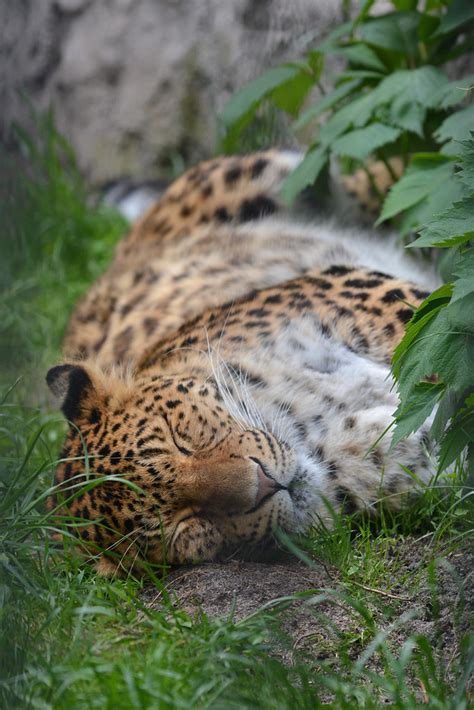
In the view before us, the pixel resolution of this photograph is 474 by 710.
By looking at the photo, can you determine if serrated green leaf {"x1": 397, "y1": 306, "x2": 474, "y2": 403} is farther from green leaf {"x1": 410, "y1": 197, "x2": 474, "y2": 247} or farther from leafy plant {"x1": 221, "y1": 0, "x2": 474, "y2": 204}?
leafy plant {"x1": 221, "y1": 0, "x2": 474, "y2": 204}

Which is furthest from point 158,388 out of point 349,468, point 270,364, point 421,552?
point 421,552

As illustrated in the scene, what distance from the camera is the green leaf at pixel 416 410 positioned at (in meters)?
3.30

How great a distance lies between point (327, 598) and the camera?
11.9ft

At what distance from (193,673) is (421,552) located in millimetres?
1234

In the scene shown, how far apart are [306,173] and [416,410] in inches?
97.0

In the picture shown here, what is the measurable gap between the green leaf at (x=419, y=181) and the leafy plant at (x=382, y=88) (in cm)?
7

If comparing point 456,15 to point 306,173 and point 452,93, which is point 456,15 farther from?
point 306,173

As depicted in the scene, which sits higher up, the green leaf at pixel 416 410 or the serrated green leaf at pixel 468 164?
the serrated green leaf at pixel 468 164

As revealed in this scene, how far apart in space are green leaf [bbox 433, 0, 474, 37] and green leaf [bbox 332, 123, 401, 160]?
1.98ft

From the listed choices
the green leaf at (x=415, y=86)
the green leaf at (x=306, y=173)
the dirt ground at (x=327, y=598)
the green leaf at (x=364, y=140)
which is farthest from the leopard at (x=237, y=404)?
the green leaf at (x=415, y=86)

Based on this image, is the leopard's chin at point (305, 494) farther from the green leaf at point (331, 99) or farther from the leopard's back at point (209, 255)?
the green leaf at point (331, 99)

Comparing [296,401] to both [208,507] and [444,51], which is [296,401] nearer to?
[208,507]

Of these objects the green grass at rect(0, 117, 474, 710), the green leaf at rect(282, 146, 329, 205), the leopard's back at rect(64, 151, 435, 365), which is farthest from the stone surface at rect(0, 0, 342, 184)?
the green grass at rect(0, 117, 474, 710)

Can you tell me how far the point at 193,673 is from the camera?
3033 millimetres
